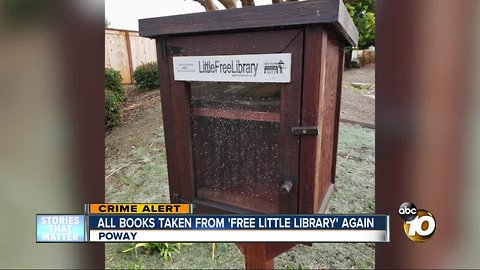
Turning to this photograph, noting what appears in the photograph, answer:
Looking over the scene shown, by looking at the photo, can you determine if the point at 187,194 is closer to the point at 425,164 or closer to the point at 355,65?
the point at 425,164

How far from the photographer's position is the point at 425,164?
0.63 meters

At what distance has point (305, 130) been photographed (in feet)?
2.45

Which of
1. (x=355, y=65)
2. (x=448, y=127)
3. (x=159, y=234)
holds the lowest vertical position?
(x=159, y=234)

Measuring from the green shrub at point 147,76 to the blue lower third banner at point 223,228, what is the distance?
0.49 metres

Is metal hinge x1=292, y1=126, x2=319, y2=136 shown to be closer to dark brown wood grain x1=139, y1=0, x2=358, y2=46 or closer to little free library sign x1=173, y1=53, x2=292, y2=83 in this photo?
little free library sign x1=173, y1=53, x2=292, y2=83

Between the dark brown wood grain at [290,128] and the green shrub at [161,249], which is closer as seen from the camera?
the dark brown wood grain at [290,128]

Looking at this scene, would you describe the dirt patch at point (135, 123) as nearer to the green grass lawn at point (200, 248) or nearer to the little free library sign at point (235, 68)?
the green grass lawn at point (200, 248)

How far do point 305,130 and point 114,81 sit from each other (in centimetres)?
74

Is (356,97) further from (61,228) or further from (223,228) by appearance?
(61,228)

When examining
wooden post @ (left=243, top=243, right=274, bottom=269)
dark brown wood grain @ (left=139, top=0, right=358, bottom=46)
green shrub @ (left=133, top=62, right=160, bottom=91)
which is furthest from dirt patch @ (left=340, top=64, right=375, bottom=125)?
green shrub @ (left=133, top=62, right=160, bottom=91)

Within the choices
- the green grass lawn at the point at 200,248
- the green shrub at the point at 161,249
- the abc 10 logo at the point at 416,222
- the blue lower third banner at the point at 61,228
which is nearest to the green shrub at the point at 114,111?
the green grass lawn at the point at 200,248

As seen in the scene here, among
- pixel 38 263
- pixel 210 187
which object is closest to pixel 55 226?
pixel 38 263

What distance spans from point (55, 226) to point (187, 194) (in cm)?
39

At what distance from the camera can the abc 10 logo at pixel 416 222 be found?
682 mm
